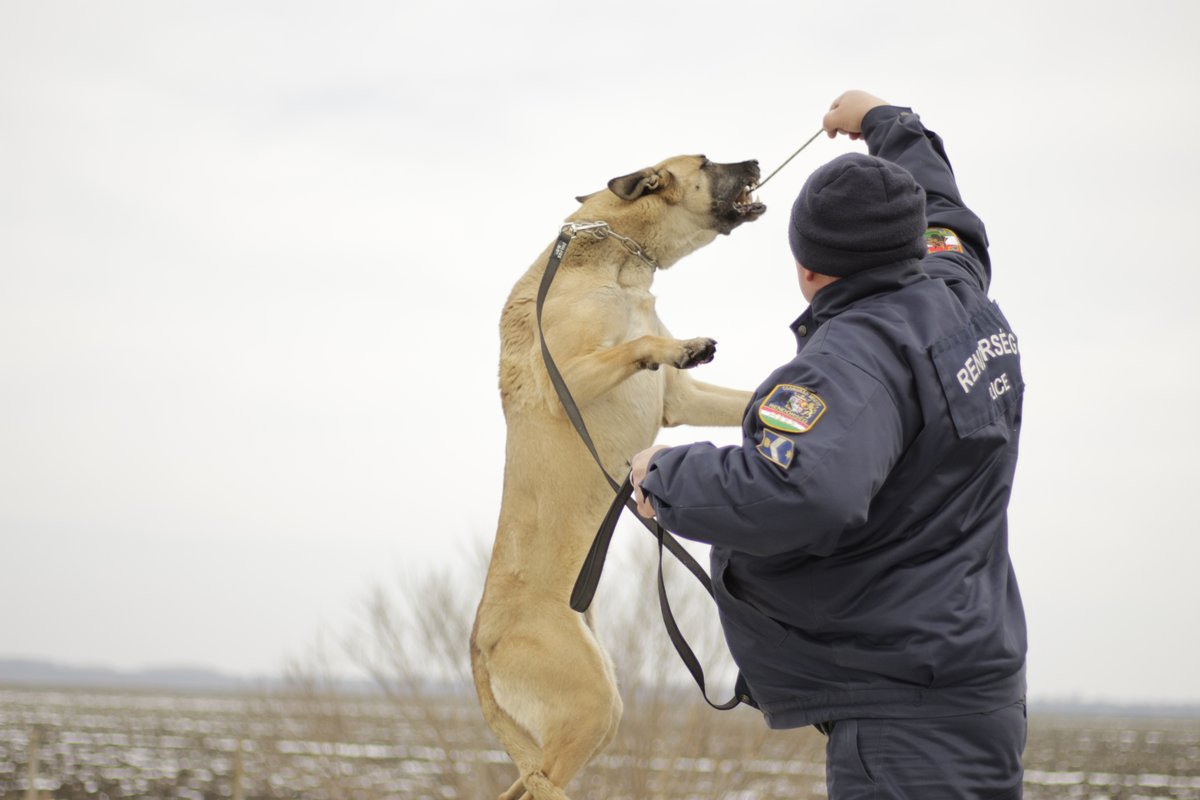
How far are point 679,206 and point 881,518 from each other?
2361 mm

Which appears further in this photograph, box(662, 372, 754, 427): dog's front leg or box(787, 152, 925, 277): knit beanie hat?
box(662, 372, 754, 427): dog's front leg

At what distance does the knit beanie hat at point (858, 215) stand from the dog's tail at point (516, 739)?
7.82 ft

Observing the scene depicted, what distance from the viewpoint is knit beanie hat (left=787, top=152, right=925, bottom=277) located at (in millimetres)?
2584

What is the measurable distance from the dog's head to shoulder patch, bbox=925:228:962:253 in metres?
1.51

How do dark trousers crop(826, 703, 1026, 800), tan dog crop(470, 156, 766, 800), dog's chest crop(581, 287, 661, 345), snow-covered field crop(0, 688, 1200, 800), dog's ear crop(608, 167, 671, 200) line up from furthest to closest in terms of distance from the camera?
snow-covered field crop(0, 688, 1200, 800) < dog's ear crop(608, 167, 671, 200) < dog's chest crop(581, 287, 661, 345) < tan dog crop(470, 156, 766, 800) < dark trousers crop(826, 703, 1026, 800)

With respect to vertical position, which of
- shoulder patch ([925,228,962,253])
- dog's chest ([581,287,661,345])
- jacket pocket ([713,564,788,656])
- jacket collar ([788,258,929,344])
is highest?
dog's chest ([581,287,661,345])

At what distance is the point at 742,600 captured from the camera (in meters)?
2.73

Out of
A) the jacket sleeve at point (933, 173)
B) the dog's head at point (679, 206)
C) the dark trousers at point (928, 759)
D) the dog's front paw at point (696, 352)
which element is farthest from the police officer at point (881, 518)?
the dog's head at point (679, 206)

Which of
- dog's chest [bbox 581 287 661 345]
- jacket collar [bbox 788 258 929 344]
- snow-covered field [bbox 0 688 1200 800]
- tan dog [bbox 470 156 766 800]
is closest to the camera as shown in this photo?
jacket collar [bbox 788 258 929 344]

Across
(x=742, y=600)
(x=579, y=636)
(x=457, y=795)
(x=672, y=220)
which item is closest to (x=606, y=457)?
(x=579, y=636)

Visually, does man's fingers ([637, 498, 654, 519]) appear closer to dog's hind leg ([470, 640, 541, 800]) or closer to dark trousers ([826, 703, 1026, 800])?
dark trousers ([826, 703, 1026, 800])

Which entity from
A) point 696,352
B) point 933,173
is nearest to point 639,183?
point 696,352

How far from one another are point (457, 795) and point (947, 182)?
1077 centimetres

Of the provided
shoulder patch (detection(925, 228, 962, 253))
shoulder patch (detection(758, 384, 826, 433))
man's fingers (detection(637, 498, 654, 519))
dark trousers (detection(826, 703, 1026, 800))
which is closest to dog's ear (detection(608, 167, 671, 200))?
shoulder patch (detection(925, 228, 962, 253))
